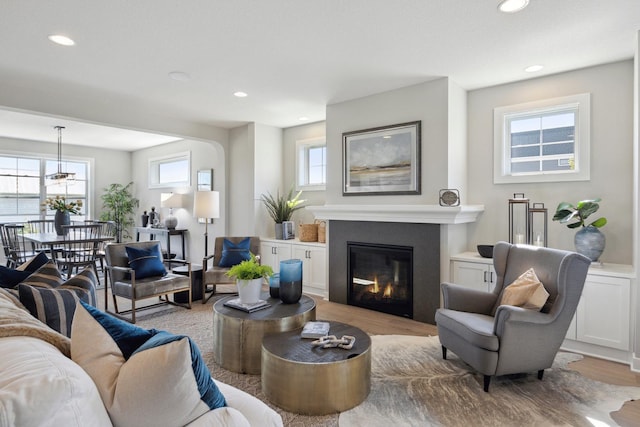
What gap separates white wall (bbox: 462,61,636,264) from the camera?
3.34 metres

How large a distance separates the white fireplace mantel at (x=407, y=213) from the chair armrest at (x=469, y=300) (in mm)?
909

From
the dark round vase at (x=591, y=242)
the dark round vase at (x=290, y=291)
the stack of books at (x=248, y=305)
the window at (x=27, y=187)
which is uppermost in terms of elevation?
the window at (x=27, y=187)

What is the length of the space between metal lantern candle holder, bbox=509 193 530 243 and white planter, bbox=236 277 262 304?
8.63 feet

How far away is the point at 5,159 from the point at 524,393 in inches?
365

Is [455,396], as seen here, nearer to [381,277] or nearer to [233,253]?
[381,277]

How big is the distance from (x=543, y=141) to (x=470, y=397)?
2.75 m

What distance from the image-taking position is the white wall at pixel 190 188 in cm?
Answer: 629

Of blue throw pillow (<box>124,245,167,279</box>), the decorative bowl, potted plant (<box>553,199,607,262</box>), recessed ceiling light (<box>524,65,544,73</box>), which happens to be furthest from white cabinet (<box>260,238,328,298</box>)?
recessed ceiling light (<box>524,65,544,73</box>)

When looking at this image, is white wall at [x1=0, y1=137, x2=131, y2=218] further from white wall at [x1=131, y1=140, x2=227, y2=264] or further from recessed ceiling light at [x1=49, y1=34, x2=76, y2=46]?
recessed ceiling light at [x1=49, y1=34, x2=76, y2=46]

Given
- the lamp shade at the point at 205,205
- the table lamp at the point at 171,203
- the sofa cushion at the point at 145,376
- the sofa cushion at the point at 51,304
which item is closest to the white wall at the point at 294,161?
the lamp shade at the point at 205,205

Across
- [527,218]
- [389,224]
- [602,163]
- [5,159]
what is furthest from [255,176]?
[5,159]

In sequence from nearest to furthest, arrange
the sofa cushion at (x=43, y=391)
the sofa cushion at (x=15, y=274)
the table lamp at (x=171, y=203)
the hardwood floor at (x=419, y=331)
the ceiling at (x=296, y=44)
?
the sofa cushion at (x=43, y=391) → the sofa cushion at (x=15, y=274) → the hardwood floor at (x=419, y=331) → the ceiling at (x=296, y=44) → the table lamp at (x=171, y=203)

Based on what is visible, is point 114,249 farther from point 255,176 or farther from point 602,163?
point 602,163

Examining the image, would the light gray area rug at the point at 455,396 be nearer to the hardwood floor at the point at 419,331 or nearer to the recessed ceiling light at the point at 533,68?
the hardwood floor at the point at 419,331
